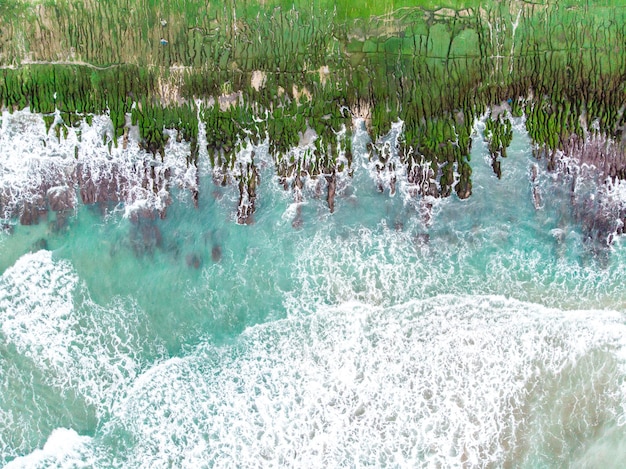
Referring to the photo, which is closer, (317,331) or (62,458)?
(62,458)

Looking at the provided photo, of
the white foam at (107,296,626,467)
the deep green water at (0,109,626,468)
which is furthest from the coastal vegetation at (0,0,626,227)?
the white foam at (107,296,626,467)

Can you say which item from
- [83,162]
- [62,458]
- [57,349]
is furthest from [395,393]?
[83,162]

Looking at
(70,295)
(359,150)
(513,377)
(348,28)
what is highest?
(348,28)

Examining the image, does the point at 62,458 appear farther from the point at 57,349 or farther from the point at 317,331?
A: the point at 317,331

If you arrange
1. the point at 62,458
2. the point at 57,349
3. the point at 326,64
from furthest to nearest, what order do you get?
→ the point at 326,64 < the point at 57,349 < the point at 62,458

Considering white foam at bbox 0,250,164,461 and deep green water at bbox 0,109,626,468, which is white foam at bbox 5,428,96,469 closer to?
deep green water at bbox 0,109,626,468

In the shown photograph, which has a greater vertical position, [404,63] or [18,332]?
[404,63]

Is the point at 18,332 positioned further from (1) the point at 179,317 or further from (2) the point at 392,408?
(2) the point at 392,408

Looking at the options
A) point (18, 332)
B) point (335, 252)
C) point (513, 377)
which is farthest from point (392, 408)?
point (18, 332)
